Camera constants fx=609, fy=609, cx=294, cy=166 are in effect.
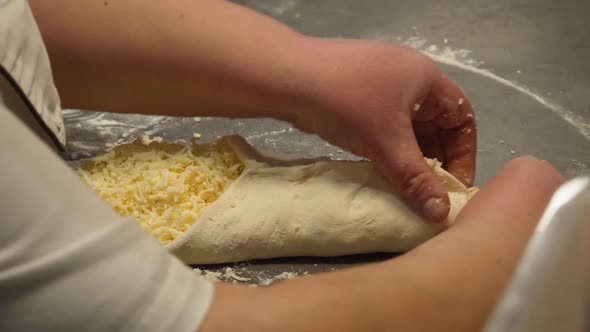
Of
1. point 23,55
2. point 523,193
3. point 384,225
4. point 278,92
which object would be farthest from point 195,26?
point 523,193

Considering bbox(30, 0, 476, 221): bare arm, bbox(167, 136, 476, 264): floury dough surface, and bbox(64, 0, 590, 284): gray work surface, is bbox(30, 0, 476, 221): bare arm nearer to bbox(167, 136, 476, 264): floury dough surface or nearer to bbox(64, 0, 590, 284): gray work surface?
bbox(167, 136, 476, 264): floury dough surface

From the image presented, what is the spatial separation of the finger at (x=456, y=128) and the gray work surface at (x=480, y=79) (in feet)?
0.35

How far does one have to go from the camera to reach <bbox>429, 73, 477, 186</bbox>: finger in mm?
882

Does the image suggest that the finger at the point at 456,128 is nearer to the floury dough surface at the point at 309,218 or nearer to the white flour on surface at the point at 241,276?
the floury dough surface at the point at 309,218

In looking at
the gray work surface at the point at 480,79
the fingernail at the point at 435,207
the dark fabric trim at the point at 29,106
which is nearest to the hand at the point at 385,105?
the fingernail at the point at 435,207

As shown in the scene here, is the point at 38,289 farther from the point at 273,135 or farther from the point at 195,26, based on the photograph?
the point at 273,135

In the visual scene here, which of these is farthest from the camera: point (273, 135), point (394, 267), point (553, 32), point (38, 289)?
point (553, 32)

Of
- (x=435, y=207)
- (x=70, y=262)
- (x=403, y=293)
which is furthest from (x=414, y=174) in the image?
(x=70, y=262)

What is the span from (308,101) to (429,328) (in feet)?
1.37

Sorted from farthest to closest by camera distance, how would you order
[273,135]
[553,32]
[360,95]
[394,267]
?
1. [553,32]
2. [273,135]
3. [360,95]
4. [394,267]

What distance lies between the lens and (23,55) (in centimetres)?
71

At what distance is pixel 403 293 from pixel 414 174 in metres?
0.28

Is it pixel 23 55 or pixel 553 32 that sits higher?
pixel 23 55

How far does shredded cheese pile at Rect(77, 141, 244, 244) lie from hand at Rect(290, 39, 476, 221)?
156 millimetres
